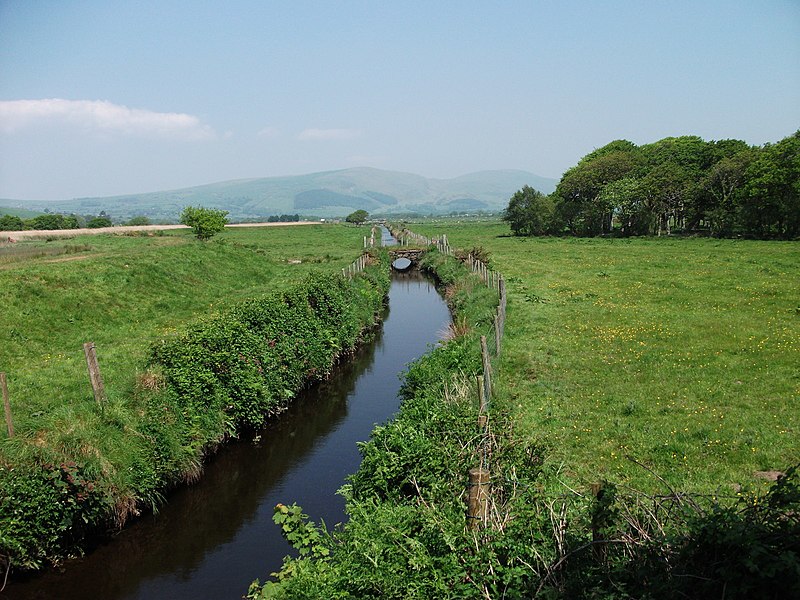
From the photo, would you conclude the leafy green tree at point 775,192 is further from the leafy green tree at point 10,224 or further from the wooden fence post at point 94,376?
the leafy green tree at point 10,224

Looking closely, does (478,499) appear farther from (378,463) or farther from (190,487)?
(190,487)

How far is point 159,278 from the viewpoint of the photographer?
104 feet

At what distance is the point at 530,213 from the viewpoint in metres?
83.4

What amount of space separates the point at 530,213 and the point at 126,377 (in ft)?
248

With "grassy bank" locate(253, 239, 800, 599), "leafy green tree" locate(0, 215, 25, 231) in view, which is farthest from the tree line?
"leafy green tree" locate(0, 215, 25, 231)

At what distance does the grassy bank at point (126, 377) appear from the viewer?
1000 centimetres

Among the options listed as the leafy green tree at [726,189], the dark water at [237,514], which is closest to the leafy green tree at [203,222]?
Result: the dark water at [237,514]

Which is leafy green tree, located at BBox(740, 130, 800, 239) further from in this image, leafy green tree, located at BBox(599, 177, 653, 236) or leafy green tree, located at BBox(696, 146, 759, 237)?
leafy green tree, located at BBox(599, 177, 653, 236)

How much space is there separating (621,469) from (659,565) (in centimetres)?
536

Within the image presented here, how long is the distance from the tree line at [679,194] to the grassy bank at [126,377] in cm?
4358

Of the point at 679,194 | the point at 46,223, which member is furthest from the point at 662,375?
the point at 46,223

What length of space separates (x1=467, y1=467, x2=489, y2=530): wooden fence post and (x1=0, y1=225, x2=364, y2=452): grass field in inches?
329

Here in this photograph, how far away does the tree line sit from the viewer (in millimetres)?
52969

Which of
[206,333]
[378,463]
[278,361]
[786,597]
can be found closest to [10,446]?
[206,333]
